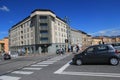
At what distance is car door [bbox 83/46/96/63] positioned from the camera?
16484mm

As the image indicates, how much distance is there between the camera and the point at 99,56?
16.2 m

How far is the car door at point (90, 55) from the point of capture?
16484mm

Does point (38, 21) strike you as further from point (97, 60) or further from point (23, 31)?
point (97, 60)

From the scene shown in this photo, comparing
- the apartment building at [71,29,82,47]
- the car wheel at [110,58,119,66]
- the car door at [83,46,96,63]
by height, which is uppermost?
the apartment building at [71,29,82,47]

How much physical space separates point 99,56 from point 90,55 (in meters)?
0.72

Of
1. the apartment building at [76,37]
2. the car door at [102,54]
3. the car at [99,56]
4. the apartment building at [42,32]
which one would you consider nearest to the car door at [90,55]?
the car at [99,56]

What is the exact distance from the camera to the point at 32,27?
77688 mm

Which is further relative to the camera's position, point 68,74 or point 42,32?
point 42,32

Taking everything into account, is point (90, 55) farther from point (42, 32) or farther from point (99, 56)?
point (42, 32)

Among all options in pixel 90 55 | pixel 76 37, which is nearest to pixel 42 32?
pixel 76 37

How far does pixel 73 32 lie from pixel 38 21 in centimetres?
3531

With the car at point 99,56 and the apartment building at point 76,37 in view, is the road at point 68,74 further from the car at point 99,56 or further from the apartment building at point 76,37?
the apartment building at point 76,37

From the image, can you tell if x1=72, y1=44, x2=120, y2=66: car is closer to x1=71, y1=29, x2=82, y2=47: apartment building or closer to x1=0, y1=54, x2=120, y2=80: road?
x1=0, y1=54, x2=120, y2=80: road

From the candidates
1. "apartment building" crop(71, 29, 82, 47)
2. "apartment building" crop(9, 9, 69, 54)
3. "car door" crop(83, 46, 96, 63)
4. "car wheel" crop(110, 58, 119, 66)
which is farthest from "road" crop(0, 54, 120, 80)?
"apartment building" crop(71, 29, 82, 47)
